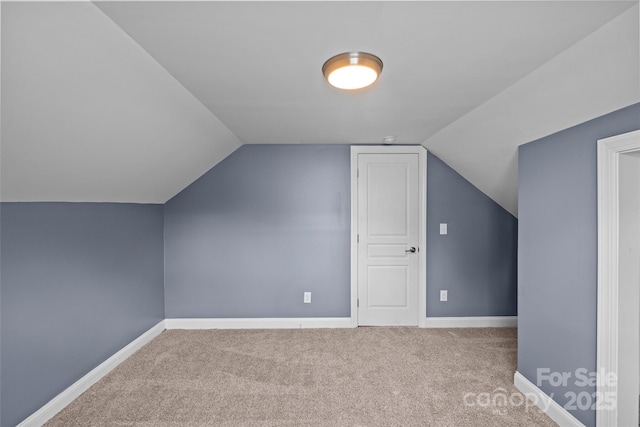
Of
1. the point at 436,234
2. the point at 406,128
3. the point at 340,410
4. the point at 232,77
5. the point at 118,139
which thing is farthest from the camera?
the point at 436,234

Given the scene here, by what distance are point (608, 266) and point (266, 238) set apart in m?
2.89

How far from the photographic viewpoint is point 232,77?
1.79 m

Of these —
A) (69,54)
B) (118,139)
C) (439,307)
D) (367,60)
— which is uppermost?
(367,60)

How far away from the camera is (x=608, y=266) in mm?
1571

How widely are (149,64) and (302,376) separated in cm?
244

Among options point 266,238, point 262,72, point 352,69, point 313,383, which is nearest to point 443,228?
point 266,238

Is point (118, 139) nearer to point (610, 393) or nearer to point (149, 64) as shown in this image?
point (149, 64)

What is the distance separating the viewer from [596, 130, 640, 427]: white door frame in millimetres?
1547

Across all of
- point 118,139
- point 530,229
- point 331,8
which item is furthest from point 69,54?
point 530,229

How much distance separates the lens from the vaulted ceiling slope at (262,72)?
119cm

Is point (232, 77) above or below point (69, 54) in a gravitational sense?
above

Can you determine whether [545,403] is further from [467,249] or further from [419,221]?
[419,221]

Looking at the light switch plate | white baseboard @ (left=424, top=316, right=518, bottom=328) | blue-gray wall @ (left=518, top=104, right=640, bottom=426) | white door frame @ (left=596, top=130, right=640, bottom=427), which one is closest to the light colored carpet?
white baseboard @ (left=424, top=316, right=518, bottom=328)

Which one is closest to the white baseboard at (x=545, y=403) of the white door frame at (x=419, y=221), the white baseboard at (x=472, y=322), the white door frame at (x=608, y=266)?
the white door frame at (x=608, y=266)
